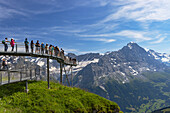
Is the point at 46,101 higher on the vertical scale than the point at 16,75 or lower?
lower

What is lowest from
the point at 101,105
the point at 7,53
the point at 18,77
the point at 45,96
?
the point at 101,105

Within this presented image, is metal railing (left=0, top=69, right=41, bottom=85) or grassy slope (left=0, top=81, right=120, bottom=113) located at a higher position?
metal railing (left=0, top=69, right=41, bottom=85)

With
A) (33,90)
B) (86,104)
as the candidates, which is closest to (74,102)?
(86,104)

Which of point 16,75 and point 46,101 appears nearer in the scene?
point 46,101

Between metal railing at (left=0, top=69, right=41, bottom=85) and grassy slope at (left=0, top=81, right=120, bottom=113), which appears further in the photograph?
metal railing at (left=0, top=69, right=41, bottom=85)

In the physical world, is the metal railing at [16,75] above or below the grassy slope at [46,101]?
above

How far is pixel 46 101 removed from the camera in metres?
23.8

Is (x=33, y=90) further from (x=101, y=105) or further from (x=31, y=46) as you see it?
(x=101, y=105)

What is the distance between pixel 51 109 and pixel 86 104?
6.01m

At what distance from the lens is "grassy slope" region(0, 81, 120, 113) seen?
71.6 ft

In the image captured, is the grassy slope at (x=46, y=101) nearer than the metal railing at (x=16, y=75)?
Yes

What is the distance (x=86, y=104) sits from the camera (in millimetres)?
26234

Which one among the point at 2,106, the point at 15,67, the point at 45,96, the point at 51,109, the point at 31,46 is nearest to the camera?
the point at 2,106

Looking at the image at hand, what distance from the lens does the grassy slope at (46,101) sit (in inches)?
859
